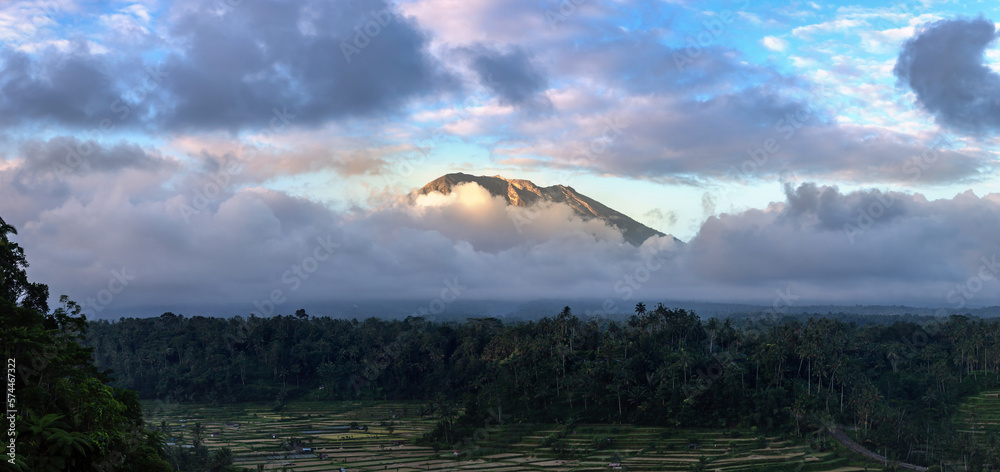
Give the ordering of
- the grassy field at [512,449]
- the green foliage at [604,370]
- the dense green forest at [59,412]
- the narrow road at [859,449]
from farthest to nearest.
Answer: the green foliage at [604,370]
the grassy field at [512,449]
the narrow road at [859,449]
the dense green forest at [59,412]

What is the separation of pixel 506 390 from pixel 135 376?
296 feet

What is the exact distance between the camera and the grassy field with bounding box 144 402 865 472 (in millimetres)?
69250

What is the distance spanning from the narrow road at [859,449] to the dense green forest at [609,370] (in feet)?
4.37

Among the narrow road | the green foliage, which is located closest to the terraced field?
the green foliage

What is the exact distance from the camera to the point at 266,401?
120 meters

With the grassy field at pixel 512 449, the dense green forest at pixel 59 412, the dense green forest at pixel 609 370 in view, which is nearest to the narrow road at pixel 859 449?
the dense green forest at pixel 609 370

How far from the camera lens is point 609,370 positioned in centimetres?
9006

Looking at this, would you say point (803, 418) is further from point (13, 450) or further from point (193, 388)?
point (193, 388)

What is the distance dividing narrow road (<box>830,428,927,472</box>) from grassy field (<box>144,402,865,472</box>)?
3.39 meters

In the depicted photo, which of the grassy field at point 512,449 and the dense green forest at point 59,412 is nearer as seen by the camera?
the dense green forest at point 59,412

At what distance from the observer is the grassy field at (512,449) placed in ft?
227

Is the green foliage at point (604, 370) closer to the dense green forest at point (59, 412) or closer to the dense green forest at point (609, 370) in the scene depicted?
the dense green forest at point (609, 370)

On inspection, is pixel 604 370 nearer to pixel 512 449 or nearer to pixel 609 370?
pixel 609 370

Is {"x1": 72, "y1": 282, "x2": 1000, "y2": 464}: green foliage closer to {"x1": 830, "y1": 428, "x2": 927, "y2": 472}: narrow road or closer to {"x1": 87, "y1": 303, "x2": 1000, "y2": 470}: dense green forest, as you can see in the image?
{"x1": 87, "y1": 303, "x2": 1000, "y2": 470}: dense green forest
